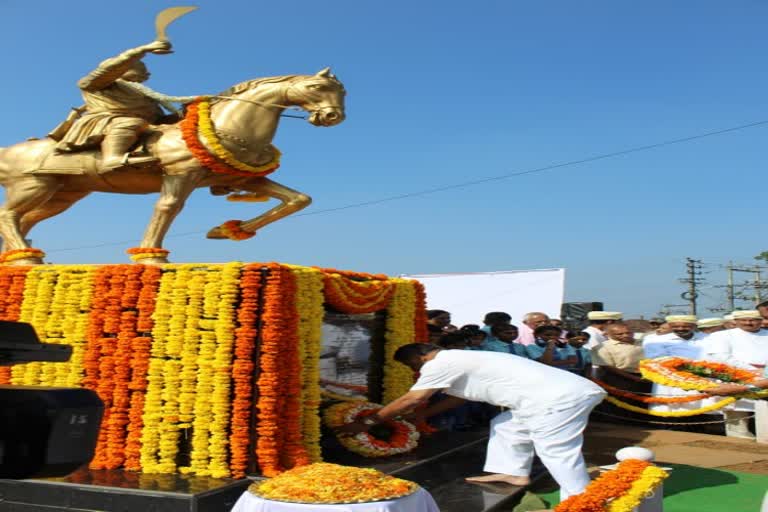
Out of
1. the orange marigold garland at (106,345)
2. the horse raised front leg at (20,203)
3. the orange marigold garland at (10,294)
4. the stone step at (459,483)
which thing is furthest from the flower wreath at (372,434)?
the horse raised front leg at (20,203)

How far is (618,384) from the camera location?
1005 cm

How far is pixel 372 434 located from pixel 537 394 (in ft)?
5.92

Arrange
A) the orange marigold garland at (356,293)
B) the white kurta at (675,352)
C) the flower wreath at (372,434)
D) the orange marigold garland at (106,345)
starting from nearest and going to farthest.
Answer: the orange marigold garland at (106,345) < the flower wreath at (372,434) < the orange marigold garland at (356,293) < the white kurta at (675,352)

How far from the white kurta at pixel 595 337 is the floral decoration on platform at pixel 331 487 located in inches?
274

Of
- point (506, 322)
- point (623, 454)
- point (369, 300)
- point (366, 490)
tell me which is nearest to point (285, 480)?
point (366, 490)

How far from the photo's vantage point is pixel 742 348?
30.5ft

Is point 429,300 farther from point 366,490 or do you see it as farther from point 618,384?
point 366,490

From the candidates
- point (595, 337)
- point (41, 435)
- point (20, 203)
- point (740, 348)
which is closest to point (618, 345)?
point (595, 337)

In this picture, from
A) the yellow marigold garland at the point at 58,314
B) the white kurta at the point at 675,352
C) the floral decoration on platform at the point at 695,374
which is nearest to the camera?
the yellow marigold garland at the point at 58,314

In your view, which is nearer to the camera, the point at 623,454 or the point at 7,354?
the point at 7,354

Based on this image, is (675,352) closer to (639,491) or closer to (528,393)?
(528,393)

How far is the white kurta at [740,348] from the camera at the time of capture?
9156mm

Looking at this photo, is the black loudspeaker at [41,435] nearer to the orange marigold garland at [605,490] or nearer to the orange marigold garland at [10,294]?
the orange marigold garland at [605,490]

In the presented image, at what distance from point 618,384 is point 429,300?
4.29 metres
